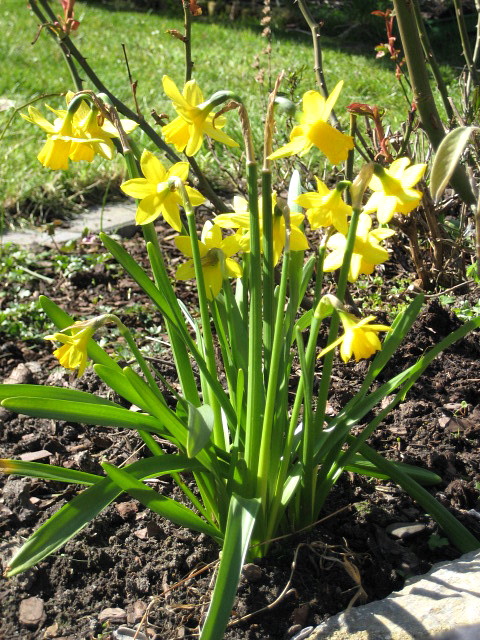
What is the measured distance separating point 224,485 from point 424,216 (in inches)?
61.1

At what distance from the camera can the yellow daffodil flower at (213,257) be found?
153cm

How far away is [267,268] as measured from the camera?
1413mm

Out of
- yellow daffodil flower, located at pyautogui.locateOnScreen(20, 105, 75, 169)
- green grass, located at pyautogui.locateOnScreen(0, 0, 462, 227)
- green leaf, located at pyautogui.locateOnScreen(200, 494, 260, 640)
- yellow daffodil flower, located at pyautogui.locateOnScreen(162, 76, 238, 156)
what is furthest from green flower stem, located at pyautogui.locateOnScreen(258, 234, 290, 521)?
green grass, located at pyautogui.locateOnScreen(0, 0, 462, 227)

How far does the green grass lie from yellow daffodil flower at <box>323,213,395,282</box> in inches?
53.8

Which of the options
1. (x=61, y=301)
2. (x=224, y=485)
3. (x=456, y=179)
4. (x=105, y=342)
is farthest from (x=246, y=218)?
(x=61, y=301)

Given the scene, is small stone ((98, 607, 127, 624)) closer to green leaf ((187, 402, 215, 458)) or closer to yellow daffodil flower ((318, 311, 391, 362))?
green leaf ((187, 402, 215, 458))

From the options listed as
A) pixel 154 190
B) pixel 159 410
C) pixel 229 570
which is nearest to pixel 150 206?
pixel 154 190

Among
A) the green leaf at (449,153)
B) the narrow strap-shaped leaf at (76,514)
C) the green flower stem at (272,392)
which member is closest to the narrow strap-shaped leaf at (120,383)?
the narrow strap-shaped leaf at (76,514)

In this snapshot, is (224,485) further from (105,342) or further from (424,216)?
(424,216)

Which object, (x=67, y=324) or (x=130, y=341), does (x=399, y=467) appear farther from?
(x=67, y=324)

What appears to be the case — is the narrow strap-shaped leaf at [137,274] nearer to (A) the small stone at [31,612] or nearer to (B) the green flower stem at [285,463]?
(B) the green flower stem at [285,463]

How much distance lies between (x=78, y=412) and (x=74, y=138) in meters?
0.53

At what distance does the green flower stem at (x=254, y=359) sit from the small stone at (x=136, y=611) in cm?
35

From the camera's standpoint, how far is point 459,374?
2221mm
